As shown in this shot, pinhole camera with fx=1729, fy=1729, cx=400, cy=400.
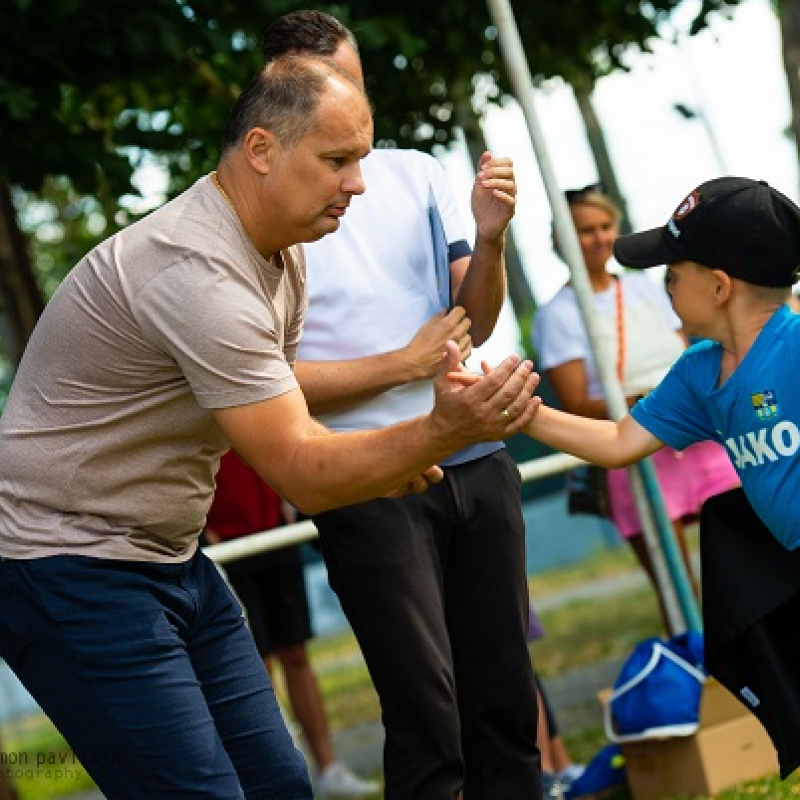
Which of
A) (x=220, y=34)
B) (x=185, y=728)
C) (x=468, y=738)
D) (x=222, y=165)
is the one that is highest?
(x=220, y=34)

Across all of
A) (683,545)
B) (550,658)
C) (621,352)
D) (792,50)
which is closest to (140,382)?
(621,352)

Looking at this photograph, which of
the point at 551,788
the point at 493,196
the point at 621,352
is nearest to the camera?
the point at 493,196

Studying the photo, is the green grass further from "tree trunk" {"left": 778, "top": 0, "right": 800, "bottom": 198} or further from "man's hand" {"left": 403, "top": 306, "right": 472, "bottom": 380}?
"man's hand" {"left": 403, "top": 306, "right": 472, "bottom": 380}

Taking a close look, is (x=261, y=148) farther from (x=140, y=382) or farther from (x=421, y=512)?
(x=421, y=512)

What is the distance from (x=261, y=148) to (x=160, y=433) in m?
0.57

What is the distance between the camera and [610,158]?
813 inches

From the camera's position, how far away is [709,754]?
5391mm

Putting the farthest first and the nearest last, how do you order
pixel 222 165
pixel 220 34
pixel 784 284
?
pixel 220 34 < pixel 784 284 < pixel 222 165

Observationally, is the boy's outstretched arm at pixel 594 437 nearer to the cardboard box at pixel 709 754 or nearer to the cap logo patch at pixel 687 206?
the cap logo patch at pixel 687 206

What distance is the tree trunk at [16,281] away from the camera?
806 cm

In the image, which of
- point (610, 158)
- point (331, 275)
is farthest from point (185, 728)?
point (610, 158)

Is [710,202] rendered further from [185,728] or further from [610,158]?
[610,158]

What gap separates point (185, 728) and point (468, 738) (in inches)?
45.9

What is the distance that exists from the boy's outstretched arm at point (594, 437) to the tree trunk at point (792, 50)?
3.85m
